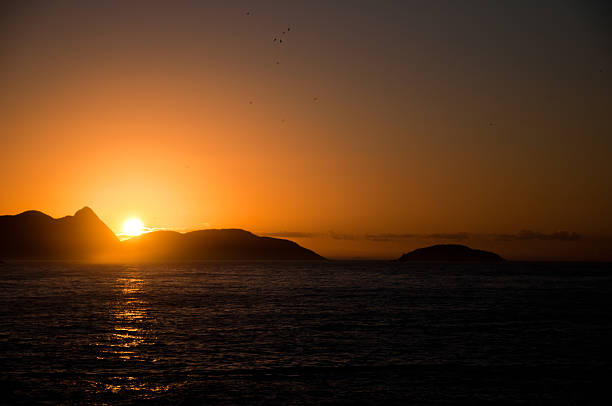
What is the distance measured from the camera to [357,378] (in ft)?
75.4

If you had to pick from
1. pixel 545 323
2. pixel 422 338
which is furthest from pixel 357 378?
pixel 545 323

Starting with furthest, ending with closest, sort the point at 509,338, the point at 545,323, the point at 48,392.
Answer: the point at 545,323, the point at 509,338, the point at 48,392

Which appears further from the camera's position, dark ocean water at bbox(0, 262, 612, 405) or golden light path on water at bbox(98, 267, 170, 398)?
golden light path on water at bbox(98, 267, 170, 398)

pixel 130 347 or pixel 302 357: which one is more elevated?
pixel 130 347

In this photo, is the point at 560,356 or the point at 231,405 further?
the point at 560,356

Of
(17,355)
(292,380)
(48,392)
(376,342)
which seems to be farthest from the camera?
(376,342)

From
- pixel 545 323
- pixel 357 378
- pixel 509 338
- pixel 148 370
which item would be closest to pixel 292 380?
pixel 357 378

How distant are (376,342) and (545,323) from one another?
20.3 metres

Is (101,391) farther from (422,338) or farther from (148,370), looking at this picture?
(422,338)

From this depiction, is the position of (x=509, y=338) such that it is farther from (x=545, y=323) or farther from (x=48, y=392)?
(x=48, y=392)

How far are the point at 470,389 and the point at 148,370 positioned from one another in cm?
1534

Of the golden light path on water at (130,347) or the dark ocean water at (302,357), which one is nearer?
the dark ocean water at (302,357)

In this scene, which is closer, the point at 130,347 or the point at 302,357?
the point at 302,357

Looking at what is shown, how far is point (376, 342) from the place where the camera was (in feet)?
108
